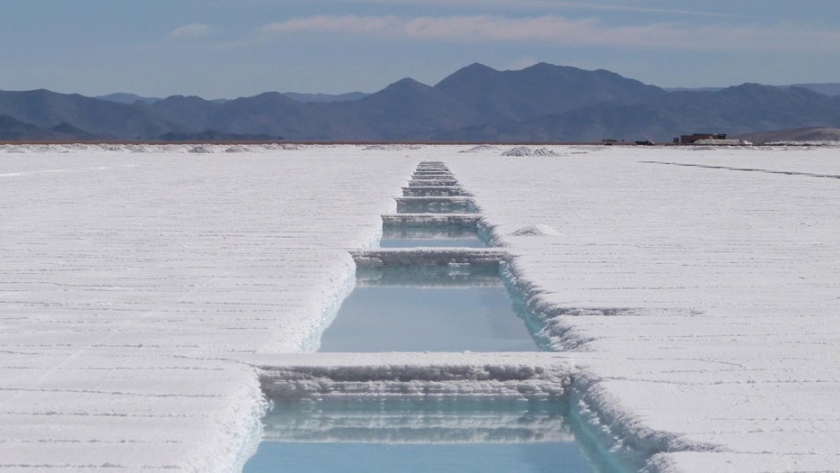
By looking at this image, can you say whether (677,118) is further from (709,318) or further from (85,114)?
(709,318)

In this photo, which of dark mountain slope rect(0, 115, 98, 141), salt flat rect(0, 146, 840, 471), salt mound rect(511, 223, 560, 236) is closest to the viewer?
salt flat rect(0, 146, 840, 471)

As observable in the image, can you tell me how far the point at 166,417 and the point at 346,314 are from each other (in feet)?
5.40

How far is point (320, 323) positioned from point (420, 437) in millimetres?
999

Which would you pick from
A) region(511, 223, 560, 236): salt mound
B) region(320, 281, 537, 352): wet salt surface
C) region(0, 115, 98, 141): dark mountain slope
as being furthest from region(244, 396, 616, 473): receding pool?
region(0, 115, 98, 141): dark mountain slope

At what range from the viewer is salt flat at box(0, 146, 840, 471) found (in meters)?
1.72

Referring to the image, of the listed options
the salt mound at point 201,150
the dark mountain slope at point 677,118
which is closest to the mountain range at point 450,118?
the dark mountain slope at point 677,118

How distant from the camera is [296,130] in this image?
374ft

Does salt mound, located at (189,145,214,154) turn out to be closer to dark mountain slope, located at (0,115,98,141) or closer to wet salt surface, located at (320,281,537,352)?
wet salt surface, located at (320,281,537,352)

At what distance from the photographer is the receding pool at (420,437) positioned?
1920mm

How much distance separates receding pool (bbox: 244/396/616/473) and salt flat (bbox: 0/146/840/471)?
9 cm

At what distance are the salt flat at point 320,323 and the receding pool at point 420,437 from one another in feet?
0.28

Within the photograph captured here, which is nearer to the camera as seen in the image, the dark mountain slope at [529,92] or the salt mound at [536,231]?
the salt mound at [536,231]

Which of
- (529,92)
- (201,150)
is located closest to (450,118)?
(529,92)

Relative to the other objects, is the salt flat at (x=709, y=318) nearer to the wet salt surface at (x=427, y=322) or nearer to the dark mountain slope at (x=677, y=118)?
the wet salt surface at (x=427, y=322)
